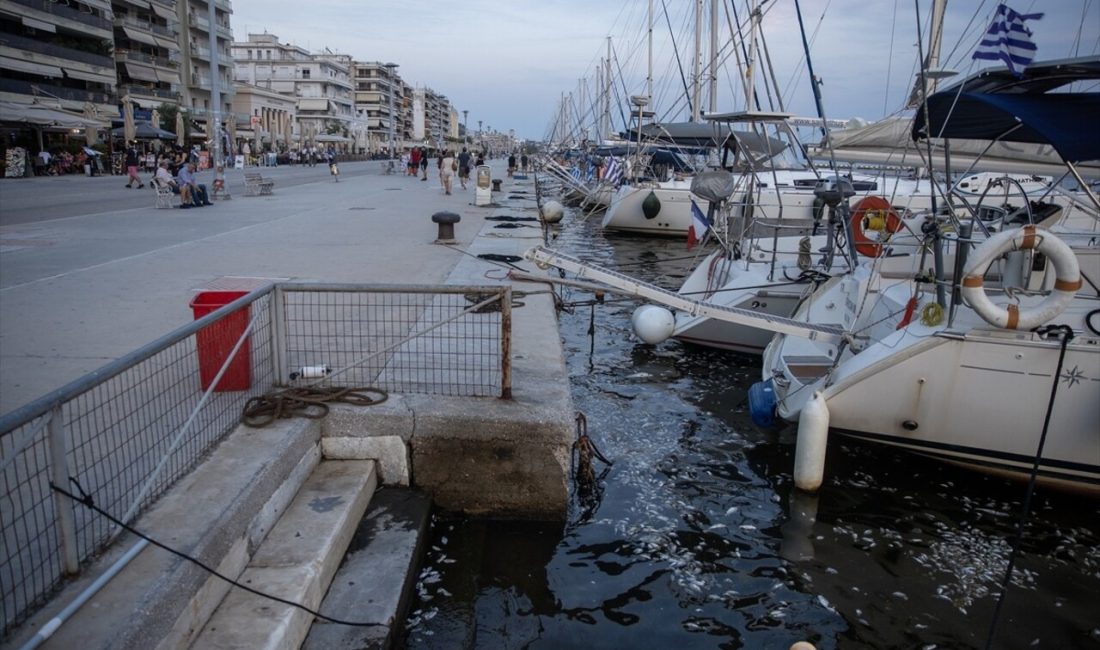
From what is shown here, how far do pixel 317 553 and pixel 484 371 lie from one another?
2581 millimetres

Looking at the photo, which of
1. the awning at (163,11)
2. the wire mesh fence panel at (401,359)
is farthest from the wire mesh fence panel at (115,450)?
the awning at (163,11)

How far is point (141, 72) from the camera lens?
7044 cm

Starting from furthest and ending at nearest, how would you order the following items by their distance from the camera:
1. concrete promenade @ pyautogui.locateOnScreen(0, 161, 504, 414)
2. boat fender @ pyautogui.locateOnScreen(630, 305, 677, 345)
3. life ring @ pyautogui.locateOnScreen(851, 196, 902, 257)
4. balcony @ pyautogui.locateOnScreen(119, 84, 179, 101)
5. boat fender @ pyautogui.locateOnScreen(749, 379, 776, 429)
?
1. balcony @ pyautogui.locateOnScreen(119, 84, 179, 101)
2. boat fender @ pyautogui.locateOnScreen(630, 305, 677, 345)
3. life ring @ pyautogui.locateOnScreen(851, 196, 902, 257)
4. boat fender @ pyautogui.locateOnScreen(749, 379, 776, 429)
5. concrete promenade @ pyautogui.locateOnScreen(0, 161, 504, 414)

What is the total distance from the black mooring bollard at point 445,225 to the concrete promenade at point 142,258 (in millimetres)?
336

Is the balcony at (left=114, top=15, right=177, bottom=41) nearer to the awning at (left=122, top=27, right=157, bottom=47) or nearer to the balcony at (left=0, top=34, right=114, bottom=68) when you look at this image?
the awning at (left=122, top=27, right=157, bottom=47)

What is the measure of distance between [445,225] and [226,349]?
10.1m

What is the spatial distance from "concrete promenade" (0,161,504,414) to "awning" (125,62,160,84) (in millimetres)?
51919

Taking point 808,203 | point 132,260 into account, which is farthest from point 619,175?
point 132,260

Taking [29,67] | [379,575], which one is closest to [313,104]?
[29,67]

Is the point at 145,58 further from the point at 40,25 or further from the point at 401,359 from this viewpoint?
the point at 401,359

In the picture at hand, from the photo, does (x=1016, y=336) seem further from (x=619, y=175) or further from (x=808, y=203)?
(x=619, y=175)

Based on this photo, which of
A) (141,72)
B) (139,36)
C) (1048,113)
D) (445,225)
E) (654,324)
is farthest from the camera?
(141,72)

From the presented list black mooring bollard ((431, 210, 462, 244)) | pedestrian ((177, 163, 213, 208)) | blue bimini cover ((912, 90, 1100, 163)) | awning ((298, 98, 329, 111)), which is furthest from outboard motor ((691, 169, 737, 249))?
awning ((298, 98, 329, 111))

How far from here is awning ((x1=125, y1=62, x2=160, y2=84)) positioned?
228 feet
